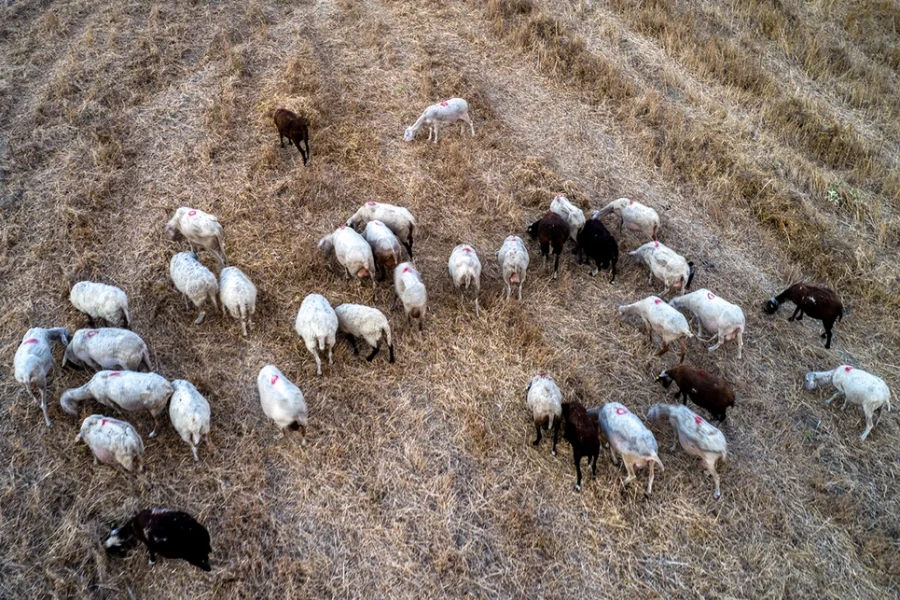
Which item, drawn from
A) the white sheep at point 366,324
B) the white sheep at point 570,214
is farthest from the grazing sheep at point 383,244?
the white sheep at point 570,214

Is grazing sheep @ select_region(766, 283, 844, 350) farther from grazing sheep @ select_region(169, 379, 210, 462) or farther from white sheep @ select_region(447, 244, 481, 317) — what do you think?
grazing sheep @ select_region(169, 379, 210, 462)

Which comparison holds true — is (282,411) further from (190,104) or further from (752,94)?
(752,94)

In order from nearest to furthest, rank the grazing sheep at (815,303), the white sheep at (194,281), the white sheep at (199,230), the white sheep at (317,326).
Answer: the white sheep at (317,326), the white sheep at (194,281), the grazing sheep at (815,303), the white sheep at (199,230)

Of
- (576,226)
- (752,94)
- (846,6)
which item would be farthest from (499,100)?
(846,6)

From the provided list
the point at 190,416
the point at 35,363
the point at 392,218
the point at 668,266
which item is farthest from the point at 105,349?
the point at 668,266

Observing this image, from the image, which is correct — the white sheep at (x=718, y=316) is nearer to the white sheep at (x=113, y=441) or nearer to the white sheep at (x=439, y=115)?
the white sheep at (x=439, y=115)
